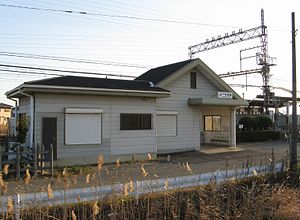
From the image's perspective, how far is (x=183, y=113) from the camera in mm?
20516

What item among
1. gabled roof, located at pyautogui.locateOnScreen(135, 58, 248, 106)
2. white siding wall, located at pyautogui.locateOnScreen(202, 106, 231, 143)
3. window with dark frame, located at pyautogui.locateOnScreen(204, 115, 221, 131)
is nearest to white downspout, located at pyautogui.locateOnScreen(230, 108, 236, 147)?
white siding wall, located at pyautogui.locateOnScreen(202, 106, 231, 143)

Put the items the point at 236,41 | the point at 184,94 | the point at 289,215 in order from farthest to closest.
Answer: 1. the point at 236,41
2. the point at 184,94
3. the point at 289,215

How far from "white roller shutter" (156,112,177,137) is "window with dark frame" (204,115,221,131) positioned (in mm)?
5852

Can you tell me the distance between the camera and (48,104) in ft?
48.5

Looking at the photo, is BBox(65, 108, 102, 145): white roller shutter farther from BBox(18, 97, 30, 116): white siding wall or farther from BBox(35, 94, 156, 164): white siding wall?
BBox(18, 97, 30, 116): white siding wall

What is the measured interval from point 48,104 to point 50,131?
1.13 meters

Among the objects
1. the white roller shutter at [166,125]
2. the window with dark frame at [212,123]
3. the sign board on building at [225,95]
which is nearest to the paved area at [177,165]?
the white roller shutter at [166,125]

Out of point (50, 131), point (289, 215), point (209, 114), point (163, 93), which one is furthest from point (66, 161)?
point (209, 114)

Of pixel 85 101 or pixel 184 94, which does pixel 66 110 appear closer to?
pixel 85 101

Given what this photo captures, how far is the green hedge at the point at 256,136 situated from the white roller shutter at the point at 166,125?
967 centimetres

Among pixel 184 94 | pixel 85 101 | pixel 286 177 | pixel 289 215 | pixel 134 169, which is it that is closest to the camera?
pixel 289 215

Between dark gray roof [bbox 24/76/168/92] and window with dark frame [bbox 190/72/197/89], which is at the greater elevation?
window with dark frame [bbox 190/72/197/89]

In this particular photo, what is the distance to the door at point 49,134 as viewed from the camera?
48.0 feet

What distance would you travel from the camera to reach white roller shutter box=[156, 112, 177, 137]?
763 inches
